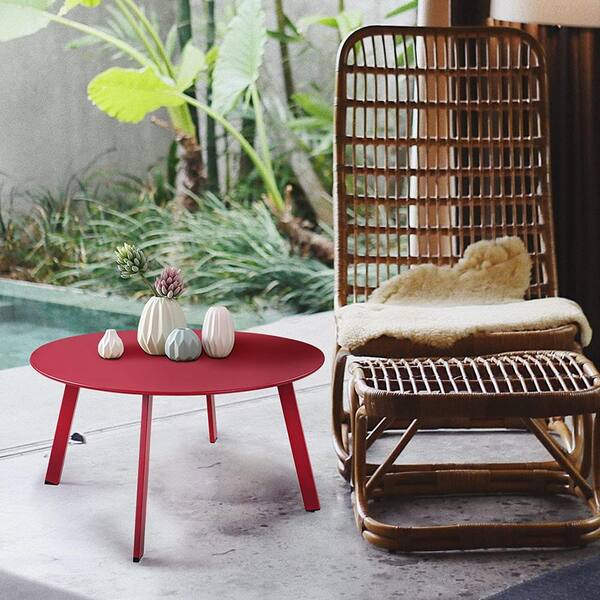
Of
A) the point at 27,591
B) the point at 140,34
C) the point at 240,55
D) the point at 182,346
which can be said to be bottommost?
the point at 27,591

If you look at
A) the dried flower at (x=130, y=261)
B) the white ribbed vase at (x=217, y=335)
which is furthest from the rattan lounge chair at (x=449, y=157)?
the dried flower at (x=130, y=261)

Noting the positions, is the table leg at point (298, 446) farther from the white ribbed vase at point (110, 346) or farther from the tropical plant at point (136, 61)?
the tropical plant at point (136, 61)

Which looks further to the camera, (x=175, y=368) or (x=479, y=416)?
(x=175, y=368)

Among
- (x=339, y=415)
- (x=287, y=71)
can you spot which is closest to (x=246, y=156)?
(x=287, y=71)

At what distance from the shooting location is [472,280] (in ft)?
9.14

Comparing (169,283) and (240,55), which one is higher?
(240,55)

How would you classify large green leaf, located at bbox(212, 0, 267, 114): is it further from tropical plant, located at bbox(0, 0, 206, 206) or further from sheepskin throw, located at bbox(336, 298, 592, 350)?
sheepskin throw, located at bbox(336, 298, 592, 350)

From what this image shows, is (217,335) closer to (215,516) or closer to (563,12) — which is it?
(215,516)

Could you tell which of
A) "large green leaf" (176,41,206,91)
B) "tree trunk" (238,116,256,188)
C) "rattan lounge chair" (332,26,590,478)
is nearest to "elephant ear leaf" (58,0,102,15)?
"large green leaf" (176,41,206,91)

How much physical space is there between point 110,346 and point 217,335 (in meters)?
0.23

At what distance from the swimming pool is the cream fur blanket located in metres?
2.00

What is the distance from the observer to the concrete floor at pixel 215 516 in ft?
6.48

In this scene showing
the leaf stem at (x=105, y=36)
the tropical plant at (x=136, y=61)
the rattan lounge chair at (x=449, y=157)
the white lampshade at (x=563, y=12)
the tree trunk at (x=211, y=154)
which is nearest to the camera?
the white lampshade at (x=563, y=12)

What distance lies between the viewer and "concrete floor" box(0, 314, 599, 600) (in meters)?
1.98
